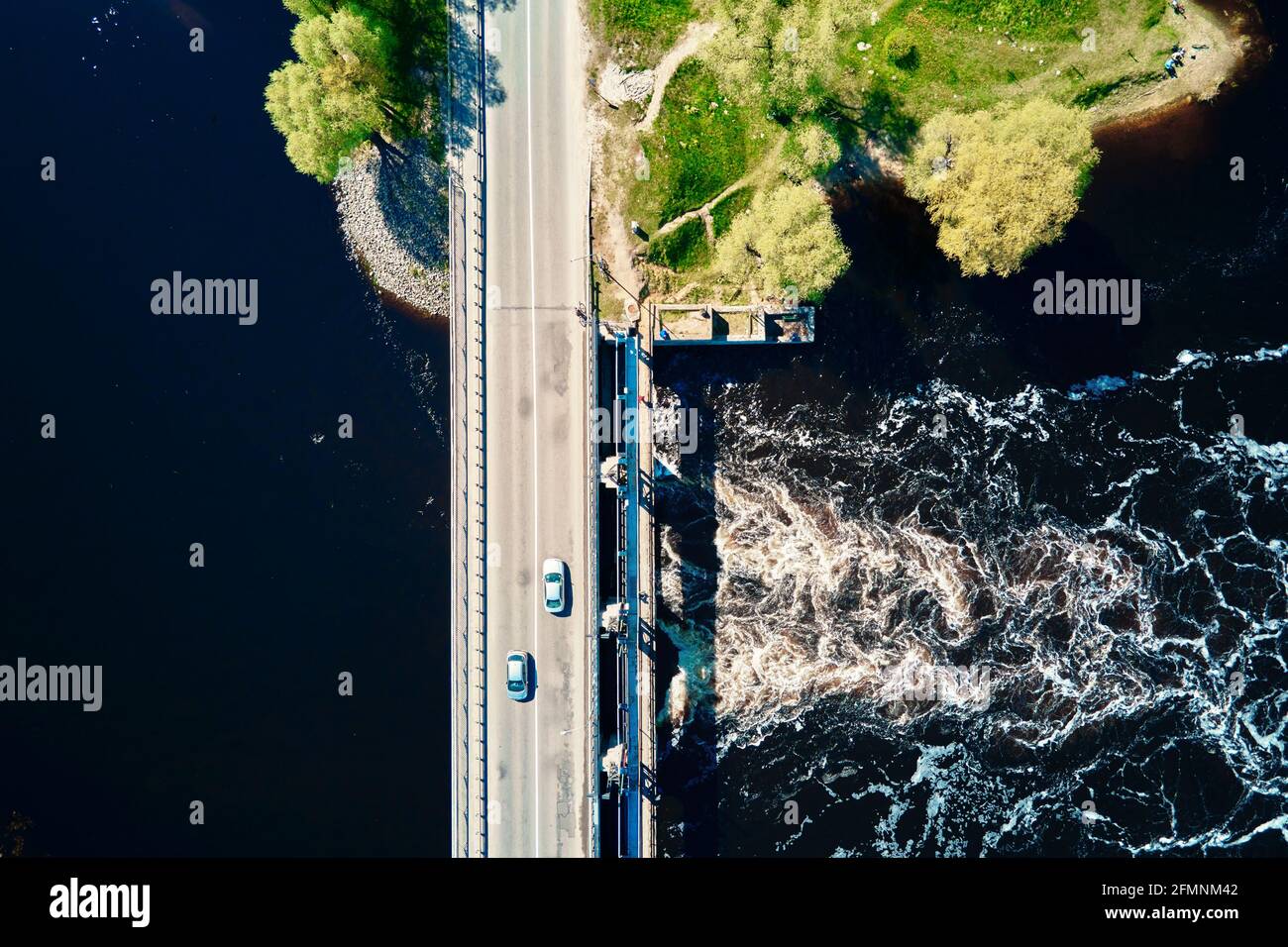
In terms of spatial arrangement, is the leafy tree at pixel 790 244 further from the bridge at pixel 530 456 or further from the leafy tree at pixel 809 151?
the bridge at pixel 530 456

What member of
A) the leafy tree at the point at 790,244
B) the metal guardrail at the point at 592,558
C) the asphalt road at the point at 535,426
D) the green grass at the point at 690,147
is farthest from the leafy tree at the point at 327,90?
the leafy tree at the point at 790,244

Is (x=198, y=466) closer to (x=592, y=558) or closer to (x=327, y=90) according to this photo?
(x=327, y=90)

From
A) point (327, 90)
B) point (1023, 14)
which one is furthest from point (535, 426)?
point (1023, 14)

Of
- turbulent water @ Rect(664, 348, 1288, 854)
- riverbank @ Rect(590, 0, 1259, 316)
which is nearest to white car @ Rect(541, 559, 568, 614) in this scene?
turbulent water @ Rect(664, 348, 1288, 854)

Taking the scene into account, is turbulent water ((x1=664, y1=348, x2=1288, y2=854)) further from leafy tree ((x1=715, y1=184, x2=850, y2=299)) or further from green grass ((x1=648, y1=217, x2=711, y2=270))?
green grass ((x1=648, y1=217, x2=711, y2=270))

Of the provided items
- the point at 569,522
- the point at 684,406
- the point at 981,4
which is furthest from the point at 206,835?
the point at 981,4
